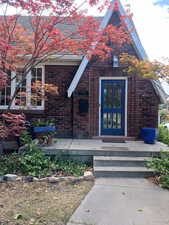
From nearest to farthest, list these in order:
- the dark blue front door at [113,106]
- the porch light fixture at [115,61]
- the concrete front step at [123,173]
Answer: the concrete front step at [123,173] → the porch light fixture at [115,61] → the dark blue front door at [113,106]

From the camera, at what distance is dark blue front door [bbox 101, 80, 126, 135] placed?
8.27 metres

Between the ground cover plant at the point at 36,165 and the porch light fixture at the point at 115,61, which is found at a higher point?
the porch light fixture at the point at 115,61

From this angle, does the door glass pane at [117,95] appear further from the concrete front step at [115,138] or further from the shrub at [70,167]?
the shrub at [70,167]

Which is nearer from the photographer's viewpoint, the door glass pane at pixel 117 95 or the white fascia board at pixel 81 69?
the white fascia board at pixel 81 69

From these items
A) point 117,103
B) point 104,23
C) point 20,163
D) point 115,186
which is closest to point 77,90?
point 117,103

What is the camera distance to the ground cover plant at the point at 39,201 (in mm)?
3248

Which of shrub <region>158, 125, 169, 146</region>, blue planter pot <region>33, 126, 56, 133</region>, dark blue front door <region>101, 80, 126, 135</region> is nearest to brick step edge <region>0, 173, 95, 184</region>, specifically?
blue planter pot <region>33, 126, 56, 133</region>

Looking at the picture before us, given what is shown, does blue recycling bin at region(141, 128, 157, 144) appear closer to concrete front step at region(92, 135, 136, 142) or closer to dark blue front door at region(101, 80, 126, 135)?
concrete front step at region(92, 135, 136, 142)

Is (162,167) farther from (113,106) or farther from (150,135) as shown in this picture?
(113,106)

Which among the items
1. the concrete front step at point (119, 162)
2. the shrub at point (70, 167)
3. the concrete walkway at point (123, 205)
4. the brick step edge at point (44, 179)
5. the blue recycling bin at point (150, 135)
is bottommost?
the concrete walkway at point (123, 205)

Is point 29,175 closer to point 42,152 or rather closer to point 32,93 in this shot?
point 42,152

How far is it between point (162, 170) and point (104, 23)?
5528mm

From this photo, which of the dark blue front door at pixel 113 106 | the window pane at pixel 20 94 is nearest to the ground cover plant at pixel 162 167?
the dark blue front door at pixel 113 106

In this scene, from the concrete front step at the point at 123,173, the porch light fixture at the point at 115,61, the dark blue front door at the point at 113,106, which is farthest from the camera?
the dark blue front door at the point at 113,106
